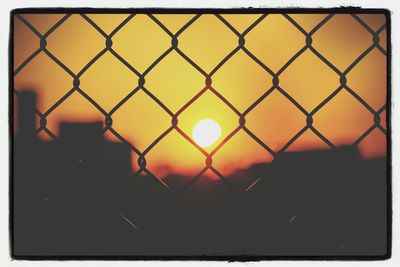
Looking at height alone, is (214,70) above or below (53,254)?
above

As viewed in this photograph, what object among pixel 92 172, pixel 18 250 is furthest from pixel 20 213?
pixel 92 172

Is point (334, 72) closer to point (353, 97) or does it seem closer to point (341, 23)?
point (353, 97)

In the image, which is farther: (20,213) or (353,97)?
(353,97)
